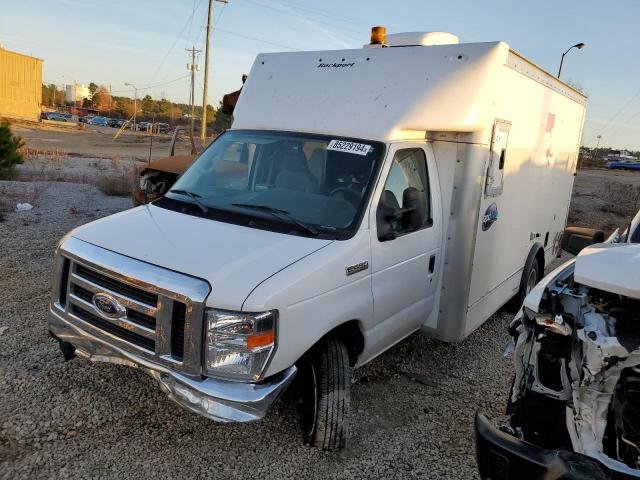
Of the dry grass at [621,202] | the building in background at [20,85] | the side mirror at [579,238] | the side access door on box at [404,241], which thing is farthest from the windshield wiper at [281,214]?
the building in background at [20,85]

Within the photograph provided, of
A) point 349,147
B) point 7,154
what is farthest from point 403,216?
point 7,154

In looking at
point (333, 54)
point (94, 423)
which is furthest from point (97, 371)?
point (333, 54)

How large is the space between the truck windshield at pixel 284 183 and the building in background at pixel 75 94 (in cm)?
12191

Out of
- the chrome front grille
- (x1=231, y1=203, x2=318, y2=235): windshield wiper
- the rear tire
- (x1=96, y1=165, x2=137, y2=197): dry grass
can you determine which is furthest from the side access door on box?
(x1=96, y1=165, x2=137, y2=197): dry grass

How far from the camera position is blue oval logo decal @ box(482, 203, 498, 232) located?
4.72 m

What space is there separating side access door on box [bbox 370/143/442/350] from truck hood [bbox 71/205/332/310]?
0.58 m

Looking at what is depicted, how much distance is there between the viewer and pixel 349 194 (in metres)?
3.83

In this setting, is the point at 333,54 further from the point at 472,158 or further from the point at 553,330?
the point at 553,330

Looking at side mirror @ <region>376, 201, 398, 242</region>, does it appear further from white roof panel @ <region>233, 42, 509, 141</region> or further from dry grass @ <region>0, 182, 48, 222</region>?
dry grass @ <region>0, 182, 48, 222</region>

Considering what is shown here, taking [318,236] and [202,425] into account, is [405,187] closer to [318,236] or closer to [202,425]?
[318,236]

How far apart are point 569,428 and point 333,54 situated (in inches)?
138

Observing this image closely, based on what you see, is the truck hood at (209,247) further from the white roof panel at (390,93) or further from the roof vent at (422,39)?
the roof vent at (422,39)

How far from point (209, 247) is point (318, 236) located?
0.70 m

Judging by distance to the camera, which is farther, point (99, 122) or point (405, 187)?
point (99, 122)
